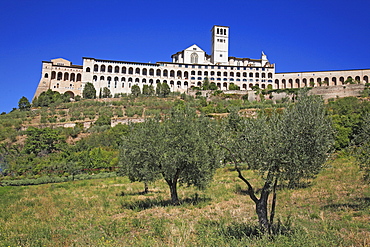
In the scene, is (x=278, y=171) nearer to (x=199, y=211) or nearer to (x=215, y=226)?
(x=215, y=226)

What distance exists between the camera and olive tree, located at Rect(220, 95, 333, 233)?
9.79 m

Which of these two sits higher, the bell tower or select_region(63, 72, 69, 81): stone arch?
the bell tower

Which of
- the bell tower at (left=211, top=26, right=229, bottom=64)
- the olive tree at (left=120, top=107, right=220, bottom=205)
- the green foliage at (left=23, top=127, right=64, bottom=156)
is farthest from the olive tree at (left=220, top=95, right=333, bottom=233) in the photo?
the bell tower at (left=211, top=26, right=229, bottom=64)

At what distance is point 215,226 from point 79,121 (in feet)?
193

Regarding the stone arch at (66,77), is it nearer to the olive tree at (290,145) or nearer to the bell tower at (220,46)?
the bell tower at (220,46)

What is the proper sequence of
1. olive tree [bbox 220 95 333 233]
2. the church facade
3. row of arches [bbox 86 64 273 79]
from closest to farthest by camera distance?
1. olive tree [bbox 220 95 333 233]
2. the church facade
3. row of arches [bbox 86 64 273 79]

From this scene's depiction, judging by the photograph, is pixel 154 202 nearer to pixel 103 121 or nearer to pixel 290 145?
pixel 290 145

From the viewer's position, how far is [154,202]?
63.5 feet

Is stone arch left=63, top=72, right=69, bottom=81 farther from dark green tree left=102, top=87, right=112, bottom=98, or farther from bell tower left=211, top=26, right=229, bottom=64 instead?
bell tower left=211, top=26, right=229, bottom=64

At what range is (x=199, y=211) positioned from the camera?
1591cm

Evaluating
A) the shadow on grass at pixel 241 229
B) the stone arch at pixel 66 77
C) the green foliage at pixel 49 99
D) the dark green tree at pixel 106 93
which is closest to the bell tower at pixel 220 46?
the dark green tree at pixel 106 93

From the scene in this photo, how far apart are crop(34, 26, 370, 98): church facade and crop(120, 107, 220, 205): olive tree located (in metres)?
78.7

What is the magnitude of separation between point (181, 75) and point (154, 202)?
89082 mm

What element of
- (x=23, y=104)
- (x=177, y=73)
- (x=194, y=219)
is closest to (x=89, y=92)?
(x=23, y=104)
